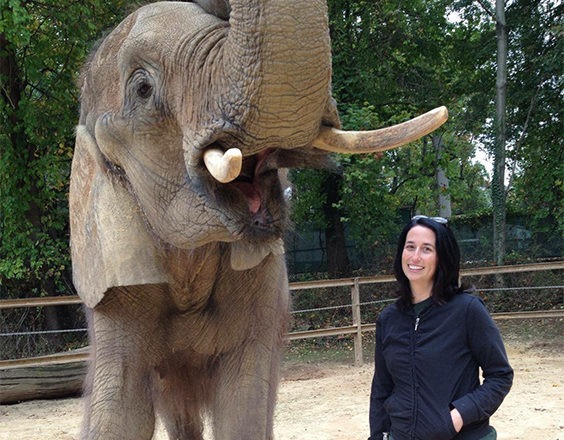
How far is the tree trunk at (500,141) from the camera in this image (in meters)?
12.0

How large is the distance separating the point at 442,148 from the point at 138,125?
11.5 metres

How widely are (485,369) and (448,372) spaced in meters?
0.13

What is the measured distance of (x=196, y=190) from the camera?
98.7 inches

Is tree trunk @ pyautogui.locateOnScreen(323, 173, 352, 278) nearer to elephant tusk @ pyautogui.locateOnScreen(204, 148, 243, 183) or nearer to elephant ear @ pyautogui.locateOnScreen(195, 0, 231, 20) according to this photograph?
elephant ear @ pyautogui.locateOnScreen(195, 0, 231, 20)

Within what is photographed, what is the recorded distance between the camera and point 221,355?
333 cm

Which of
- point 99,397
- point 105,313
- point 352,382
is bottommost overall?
point 352,382

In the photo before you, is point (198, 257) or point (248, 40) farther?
point (198, 257)

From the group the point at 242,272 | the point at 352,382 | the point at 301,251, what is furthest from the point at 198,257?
the point at 301,251

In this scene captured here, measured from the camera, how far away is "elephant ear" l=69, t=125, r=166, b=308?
2.92 metres

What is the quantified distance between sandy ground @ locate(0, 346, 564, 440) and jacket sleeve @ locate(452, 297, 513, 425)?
142 inches

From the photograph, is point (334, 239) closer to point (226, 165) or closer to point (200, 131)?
point (200, 131)

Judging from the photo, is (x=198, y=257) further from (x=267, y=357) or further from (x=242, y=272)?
(x=267, y=357)

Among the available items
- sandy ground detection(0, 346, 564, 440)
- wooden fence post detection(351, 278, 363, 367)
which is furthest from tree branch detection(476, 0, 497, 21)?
sandy ground detection(0, 346, 564, 440)

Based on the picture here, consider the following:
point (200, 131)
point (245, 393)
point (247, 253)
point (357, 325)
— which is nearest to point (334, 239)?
point (357, 325)
